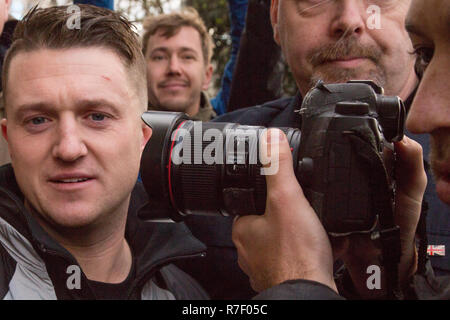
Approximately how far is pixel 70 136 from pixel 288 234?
0.70m

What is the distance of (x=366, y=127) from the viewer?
1.23 meters

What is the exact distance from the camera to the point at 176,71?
10.9 feet

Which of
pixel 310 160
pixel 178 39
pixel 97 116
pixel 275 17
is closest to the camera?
A: pixel 310 160

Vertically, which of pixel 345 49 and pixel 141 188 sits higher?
pixel 345 49

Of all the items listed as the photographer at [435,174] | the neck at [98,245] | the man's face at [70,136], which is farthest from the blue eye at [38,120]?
the photographer at [435,174]

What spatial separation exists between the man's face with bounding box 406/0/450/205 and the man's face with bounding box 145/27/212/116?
224 centimetres

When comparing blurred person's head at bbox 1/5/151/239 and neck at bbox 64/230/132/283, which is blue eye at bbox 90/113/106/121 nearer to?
blurred person's head at bbox 1/5/151/239

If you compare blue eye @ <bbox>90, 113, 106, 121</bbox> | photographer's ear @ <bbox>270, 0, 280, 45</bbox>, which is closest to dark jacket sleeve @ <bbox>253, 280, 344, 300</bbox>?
blue eye @ <bbox>90, 113, 106, 121</bbox>

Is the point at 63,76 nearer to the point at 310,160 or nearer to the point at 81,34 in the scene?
the point at 81,34

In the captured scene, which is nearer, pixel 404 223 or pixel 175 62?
pixel 404 223

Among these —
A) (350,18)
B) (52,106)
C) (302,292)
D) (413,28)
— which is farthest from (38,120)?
(350,18)
